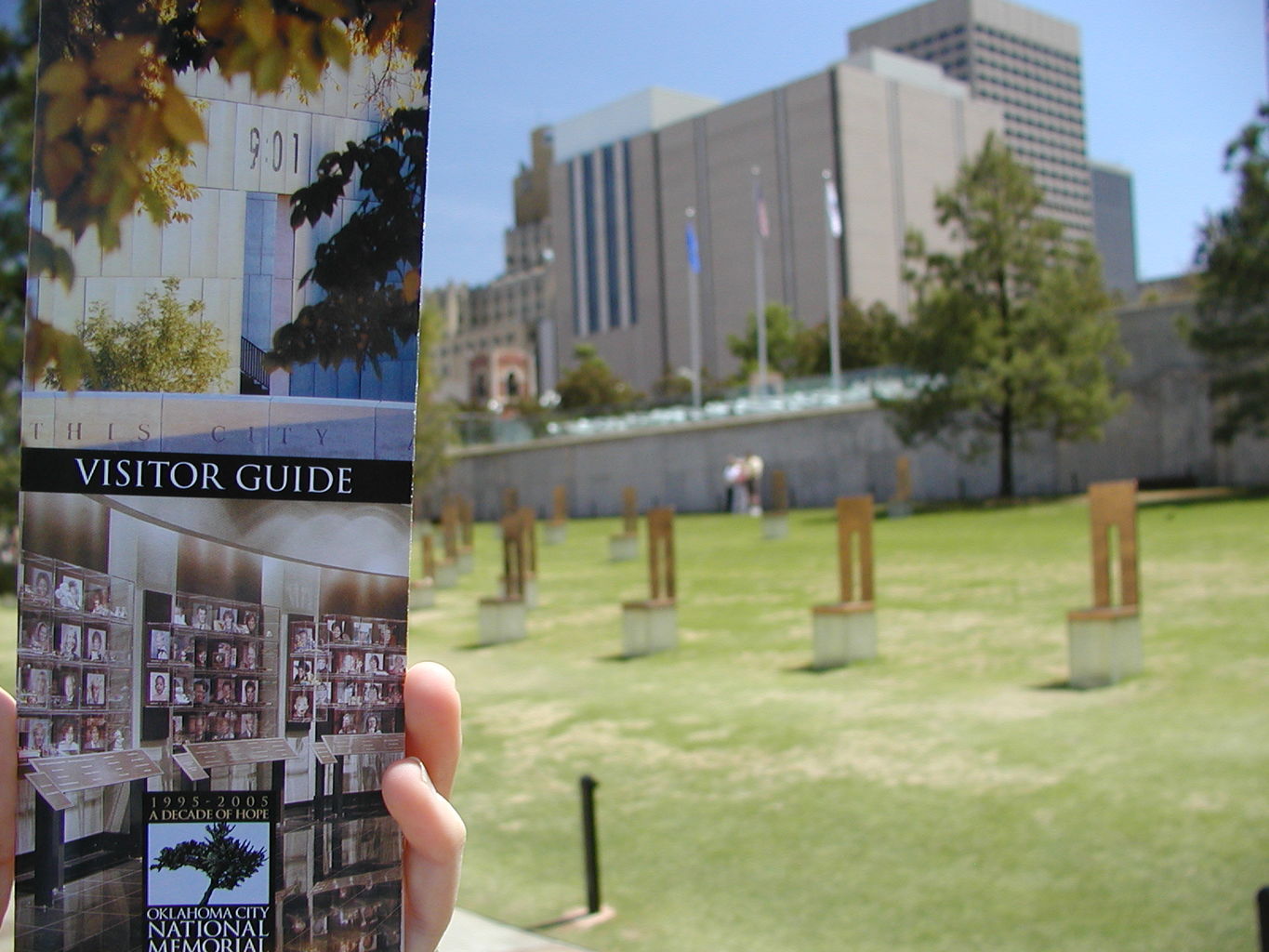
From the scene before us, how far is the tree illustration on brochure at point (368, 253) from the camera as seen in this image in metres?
1.45

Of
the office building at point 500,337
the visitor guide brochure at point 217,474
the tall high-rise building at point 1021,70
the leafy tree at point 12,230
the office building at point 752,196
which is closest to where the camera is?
the visitor guide brochure at point 217,474

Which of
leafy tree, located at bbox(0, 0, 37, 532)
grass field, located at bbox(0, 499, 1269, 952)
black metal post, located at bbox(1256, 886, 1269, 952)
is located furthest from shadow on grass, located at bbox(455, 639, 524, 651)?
black metal post, located at bbox(1256, 886, 1269, 952)

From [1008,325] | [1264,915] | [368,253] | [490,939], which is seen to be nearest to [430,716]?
[368,253]

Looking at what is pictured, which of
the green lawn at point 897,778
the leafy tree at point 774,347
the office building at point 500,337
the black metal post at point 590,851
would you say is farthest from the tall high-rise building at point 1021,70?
Answer: the black metal post at point 590,851

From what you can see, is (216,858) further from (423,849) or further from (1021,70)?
(1021,70)

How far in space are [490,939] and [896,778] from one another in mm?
3065

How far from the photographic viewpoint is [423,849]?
58.1 inches

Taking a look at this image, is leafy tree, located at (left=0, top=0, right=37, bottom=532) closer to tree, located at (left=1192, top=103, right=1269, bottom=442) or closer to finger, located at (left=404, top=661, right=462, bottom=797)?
finger, located at (left=404, top=661, right=462, bottom=797)

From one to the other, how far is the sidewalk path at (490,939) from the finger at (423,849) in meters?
3.91

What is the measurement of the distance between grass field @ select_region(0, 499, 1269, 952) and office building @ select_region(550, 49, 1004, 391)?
65.9 m

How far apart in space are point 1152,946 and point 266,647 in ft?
15.7

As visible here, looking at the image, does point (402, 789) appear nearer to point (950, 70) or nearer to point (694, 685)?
point (694, 685)

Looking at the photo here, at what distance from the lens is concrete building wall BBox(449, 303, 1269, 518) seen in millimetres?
28250

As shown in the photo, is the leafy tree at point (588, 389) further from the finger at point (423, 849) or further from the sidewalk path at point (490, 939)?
the finger at point (423, 849)
